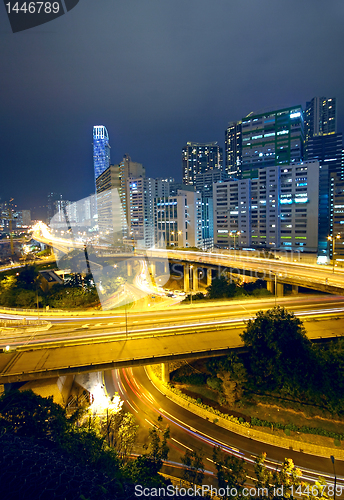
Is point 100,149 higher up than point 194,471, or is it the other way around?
point 100,149

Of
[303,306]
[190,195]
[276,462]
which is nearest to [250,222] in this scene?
[190,195]

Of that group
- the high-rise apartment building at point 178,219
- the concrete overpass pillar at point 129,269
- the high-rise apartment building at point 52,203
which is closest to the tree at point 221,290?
the concrete overpass pillar at point 129,269

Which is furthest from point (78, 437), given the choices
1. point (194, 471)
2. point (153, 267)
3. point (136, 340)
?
point (153, 267)

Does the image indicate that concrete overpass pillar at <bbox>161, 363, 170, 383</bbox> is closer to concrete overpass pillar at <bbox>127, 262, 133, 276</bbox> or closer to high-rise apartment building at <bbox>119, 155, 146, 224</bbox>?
concrete overpass pillar at <bbox>127, 262, 133, 276</bbox>

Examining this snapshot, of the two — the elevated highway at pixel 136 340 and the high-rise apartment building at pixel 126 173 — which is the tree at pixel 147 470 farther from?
the high-rise apartment building at pixel 126 173

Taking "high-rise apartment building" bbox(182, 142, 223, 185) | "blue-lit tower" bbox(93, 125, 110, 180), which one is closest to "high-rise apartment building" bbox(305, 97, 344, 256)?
"high-rise apartment building" bbox(182, 142, 223, 185)

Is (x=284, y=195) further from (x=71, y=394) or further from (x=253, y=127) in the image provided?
(x=71, y=394)

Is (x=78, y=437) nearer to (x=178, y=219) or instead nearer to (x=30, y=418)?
(x=30, y=418)
